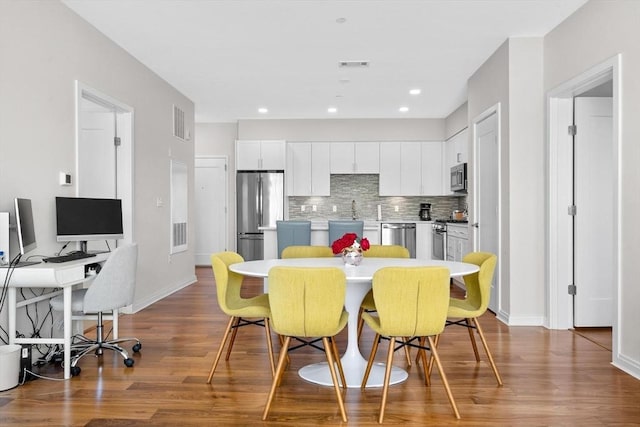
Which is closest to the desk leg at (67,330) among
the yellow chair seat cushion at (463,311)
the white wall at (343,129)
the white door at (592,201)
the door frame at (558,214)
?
the yellow chair seat cushion at (463,311)

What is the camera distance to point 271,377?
10.4ft

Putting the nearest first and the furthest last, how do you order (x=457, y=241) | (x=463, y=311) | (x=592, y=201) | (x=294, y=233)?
(x=463, y=311)
(x=592, y=201)
(x=294, y=233)
(x=457, y=241)

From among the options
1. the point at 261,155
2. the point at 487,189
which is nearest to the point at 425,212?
the point at 261,155

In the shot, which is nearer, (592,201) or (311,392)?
(311,392)

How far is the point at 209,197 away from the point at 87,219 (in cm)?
511

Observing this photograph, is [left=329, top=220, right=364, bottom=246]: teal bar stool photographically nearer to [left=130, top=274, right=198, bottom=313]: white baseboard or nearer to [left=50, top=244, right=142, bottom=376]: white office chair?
[left=130, top=274, right=198, bottom=313]: white baseboard

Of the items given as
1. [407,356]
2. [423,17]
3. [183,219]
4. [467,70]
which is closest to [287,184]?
[183,219]

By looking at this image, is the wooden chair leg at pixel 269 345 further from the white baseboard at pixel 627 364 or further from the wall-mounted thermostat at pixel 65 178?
the white baseboard at pixel 627 364

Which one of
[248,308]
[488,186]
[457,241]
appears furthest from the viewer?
[457,241]

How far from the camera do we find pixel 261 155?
27.7 feet

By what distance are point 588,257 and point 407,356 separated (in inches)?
84.0

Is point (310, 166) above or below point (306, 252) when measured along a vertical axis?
above

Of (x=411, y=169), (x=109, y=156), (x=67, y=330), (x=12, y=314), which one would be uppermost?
(x=411, y=169)

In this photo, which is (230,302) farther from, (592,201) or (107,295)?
(592,201)
